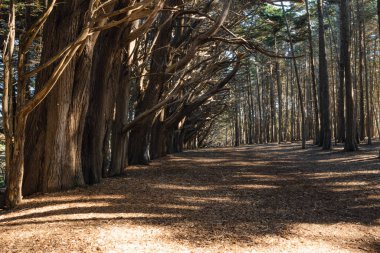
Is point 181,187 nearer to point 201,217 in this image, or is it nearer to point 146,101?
point 201,217

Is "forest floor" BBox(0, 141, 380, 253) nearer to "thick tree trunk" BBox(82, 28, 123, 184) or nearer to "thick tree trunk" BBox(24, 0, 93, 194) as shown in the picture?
"thick tree trunk" BBox(24, 0, 93, 194)

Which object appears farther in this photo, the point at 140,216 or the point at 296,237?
the point at 140,216

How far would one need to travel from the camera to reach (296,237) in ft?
16.4

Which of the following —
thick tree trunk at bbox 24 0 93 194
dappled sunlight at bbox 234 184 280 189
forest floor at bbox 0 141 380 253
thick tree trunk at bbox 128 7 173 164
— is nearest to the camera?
Result: forest floor at bbox 0 141 380 253

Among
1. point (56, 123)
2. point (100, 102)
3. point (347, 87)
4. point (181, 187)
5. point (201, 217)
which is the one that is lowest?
point (201, 217)

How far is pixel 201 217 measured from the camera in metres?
5.85

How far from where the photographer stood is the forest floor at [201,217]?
176 inches

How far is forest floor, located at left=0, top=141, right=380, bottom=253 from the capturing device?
4480 millimetres

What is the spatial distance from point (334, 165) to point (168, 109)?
8216 millimetres

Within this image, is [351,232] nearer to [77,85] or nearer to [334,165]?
[77,85]

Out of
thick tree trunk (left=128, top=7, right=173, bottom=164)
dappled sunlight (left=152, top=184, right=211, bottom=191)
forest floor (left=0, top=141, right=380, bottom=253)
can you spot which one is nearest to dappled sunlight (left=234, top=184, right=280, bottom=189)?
forest floor (left=0, top=141, right=380, bottom=253)

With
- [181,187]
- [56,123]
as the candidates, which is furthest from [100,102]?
[181,187]

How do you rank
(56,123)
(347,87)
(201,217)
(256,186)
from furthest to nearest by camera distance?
1. (347,87)
2. (256,186)
3. (56,123)
4. (201,217)

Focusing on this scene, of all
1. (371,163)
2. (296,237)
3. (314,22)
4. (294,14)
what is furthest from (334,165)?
(314,22)
